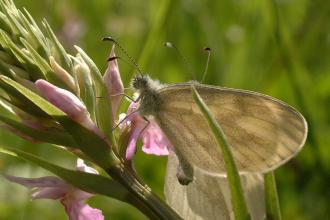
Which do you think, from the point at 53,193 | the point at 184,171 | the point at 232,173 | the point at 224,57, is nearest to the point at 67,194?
the point at 53,193

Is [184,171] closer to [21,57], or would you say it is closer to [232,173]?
[232,173]

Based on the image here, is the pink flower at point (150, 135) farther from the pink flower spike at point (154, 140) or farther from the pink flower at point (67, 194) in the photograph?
the pink flower at point (67, 194)

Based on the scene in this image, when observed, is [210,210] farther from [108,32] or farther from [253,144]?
[108,32]

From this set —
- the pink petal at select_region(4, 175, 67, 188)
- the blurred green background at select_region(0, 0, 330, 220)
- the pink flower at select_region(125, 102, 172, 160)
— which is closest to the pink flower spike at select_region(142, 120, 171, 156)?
the pink flower at select_region(125, 102, 172, 160)

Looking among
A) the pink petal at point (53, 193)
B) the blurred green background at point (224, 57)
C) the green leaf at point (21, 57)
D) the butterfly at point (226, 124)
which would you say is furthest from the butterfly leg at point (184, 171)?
the blurred green background at point (224, 57)

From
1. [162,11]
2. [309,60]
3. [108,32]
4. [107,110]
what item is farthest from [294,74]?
[108,32]
